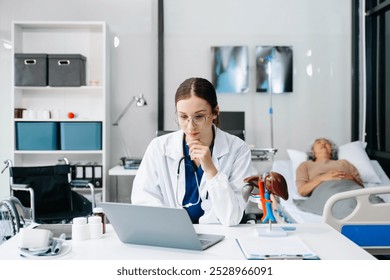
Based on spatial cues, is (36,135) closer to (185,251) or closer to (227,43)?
(227,43)

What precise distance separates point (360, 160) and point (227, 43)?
1.40m

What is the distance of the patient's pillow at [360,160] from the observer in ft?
11.4

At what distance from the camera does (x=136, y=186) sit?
6.04 feet

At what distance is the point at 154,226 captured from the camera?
127cm

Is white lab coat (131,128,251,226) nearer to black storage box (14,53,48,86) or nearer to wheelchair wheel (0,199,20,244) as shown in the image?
wheelchair wheel (0,199,20,244)

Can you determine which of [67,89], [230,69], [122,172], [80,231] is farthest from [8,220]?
[230,69]

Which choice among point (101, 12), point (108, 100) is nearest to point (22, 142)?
point (108, 100)

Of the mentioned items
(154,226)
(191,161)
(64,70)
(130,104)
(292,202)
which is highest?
(64,70)

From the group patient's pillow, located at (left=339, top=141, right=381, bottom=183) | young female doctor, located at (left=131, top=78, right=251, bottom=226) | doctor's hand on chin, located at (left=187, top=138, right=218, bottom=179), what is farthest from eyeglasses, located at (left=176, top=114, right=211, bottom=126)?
patient's pillow, located at (left=339, top=141, right=381, bottom=183)

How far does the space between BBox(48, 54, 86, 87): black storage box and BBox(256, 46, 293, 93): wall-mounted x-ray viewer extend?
141cm

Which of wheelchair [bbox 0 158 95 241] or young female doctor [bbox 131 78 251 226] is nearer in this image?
young female doctor [bbox 131 78 251 226]

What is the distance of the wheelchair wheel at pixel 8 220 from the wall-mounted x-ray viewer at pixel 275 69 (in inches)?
93.6

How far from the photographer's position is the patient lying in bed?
2.85 metres

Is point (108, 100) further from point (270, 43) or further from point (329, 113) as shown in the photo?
point (329, 113)
